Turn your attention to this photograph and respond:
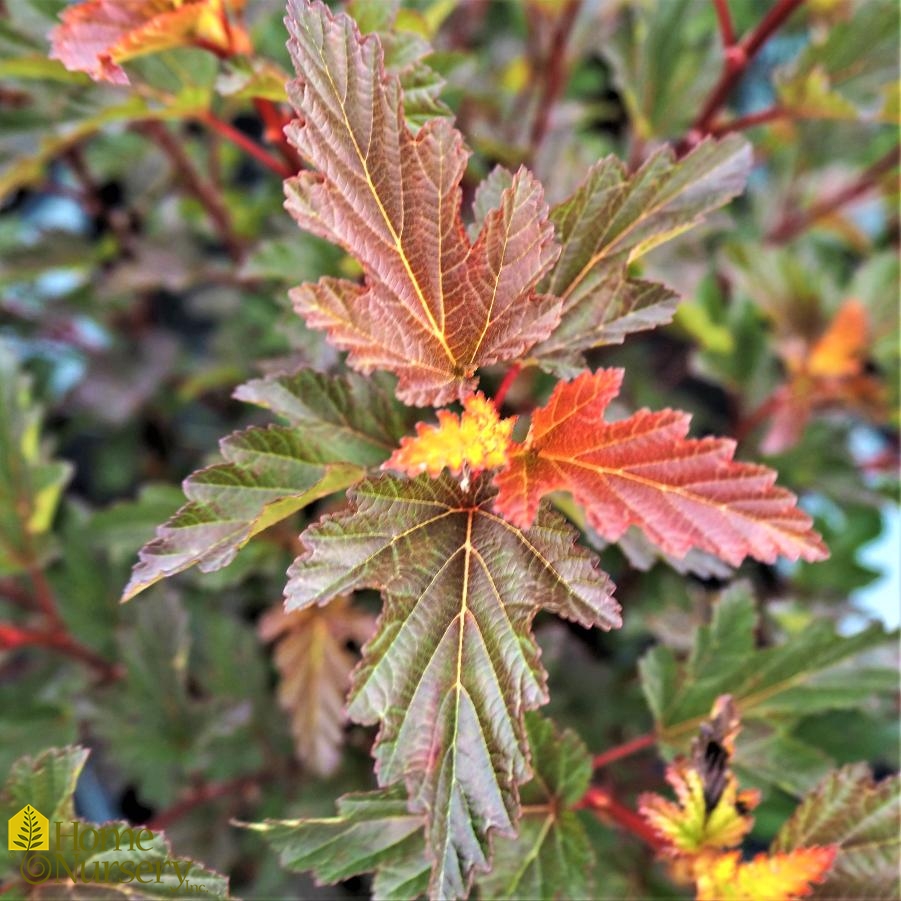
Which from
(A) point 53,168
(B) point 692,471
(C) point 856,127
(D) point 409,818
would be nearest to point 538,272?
(B) point 692,471

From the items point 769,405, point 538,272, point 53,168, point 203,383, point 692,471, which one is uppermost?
point 53,168

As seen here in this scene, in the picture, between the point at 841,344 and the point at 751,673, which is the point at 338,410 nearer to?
the point at 751,673

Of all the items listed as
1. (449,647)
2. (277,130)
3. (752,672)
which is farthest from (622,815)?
(277,130)

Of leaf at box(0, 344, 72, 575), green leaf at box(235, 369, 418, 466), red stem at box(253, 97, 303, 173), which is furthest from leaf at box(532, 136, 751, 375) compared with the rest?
leaf at box(0, 344, 72, 575)

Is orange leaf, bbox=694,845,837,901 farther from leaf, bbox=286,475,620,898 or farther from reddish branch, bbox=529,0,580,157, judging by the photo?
reddish branch, bbox=529,0,580,157

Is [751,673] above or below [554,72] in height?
below

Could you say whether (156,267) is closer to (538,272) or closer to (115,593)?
(115,593)
